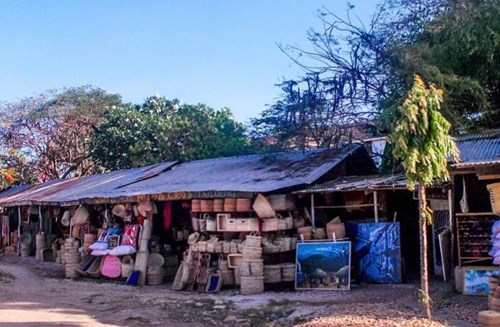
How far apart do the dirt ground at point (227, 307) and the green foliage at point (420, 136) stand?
6.73ft

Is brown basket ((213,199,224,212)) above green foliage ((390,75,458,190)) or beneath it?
beneath

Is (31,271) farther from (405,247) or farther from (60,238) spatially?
(405,247)

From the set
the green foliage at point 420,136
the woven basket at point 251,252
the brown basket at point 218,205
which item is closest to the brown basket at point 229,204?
the brown basket at point 218,205

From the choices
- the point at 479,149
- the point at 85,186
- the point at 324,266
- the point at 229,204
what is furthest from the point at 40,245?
the point at 479,149

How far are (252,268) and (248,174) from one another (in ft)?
10.4

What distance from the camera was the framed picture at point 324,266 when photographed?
10.6m

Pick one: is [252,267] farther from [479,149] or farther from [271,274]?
[479,149]

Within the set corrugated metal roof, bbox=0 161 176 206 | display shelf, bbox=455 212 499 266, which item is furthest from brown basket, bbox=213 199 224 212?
display shelf, bbox=455 212 499 266

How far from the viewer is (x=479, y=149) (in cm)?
1023

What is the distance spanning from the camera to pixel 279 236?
446 inches

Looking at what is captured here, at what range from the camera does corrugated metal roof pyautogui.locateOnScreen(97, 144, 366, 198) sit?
11633mm

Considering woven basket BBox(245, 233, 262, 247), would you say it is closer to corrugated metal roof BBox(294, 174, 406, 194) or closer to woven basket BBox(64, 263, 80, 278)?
corrugated metal roof BBox(294, 174, 406, 194)

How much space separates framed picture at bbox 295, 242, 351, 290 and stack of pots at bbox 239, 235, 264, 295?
79 cm

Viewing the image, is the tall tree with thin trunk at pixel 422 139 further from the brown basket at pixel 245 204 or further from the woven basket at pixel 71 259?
the woven basket at pixel 71 259
